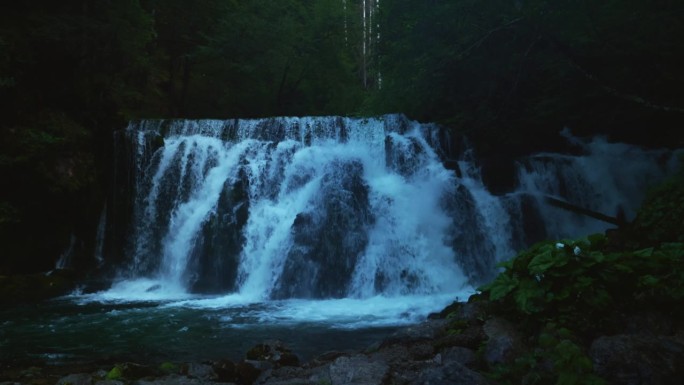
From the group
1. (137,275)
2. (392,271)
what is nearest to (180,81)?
(137,275)

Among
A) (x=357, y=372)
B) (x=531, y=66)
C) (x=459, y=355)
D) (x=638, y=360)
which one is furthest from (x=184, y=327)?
(x=531, y=66)

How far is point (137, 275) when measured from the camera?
14.0 m

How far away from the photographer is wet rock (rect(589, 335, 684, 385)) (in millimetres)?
3209

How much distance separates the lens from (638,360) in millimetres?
3285

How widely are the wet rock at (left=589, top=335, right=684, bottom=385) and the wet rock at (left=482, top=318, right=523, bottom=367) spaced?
667mm

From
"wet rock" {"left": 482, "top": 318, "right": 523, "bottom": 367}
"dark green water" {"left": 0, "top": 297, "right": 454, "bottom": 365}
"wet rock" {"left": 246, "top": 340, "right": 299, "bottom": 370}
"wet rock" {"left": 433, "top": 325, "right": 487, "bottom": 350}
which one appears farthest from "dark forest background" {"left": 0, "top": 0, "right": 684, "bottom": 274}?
"wet rock" {"left": 246, "top": 340, "right": 299, "bottom": 370}

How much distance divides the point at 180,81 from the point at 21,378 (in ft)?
70.7

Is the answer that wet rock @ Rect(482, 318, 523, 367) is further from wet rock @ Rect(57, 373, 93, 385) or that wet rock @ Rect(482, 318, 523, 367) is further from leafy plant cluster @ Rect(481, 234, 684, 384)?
wet rock @ Rect(57, 373, 93, 385)

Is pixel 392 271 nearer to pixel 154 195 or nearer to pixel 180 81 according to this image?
pixel 154 195

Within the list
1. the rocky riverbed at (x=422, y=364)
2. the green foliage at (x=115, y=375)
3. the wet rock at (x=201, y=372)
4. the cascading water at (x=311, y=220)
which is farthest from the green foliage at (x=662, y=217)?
the green foliage at (x=115, y=375)

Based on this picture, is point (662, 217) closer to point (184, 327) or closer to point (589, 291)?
point (589, 291)

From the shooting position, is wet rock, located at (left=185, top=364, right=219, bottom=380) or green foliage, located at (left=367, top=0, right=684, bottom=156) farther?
green foliage, located at (left=367, top=0, right=684, bottom=156)

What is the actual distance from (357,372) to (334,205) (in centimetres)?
945

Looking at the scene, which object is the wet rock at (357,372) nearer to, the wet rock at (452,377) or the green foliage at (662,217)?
the wet rock at (452,377)
